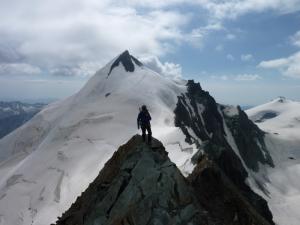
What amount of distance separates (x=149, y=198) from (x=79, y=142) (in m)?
56.9

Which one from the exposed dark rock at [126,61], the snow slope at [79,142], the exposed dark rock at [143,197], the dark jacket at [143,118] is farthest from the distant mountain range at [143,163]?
the dark jacket at [143,118]

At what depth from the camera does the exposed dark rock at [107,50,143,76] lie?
435ft

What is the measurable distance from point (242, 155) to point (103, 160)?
7368 centimetres

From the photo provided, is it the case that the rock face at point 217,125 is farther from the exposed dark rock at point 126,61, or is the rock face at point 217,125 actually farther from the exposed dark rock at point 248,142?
the exposed dark rock at point 126,61

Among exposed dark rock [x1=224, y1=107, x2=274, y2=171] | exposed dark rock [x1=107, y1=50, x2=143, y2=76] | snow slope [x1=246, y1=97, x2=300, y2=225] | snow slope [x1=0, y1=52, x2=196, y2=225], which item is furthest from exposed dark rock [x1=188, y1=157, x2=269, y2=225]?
exposed dark rock [x1=107, y1=50, x2=143, y2=76]

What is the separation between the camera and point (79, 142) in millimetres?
77188

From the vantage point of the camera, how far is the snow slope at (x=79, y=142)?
57.1 metres

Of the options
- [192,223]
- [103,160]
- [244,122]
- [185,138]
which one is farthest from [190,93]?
[192,223]

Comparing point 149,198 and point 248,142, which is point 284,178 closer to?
point 248,142

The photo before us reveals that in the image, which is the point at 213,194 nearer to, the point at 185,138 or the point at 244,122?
the point at 185,138

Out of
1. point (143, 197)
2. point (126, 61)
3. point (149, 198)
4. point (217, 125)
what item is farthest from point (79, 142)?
point (126, 61)

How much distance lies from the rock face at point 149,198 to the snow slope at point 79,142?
802 inches

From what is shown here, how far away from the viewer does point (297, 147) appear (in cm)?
16688

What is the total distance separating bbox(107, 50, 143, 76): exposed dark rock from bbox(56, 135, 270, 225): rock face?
344ft
